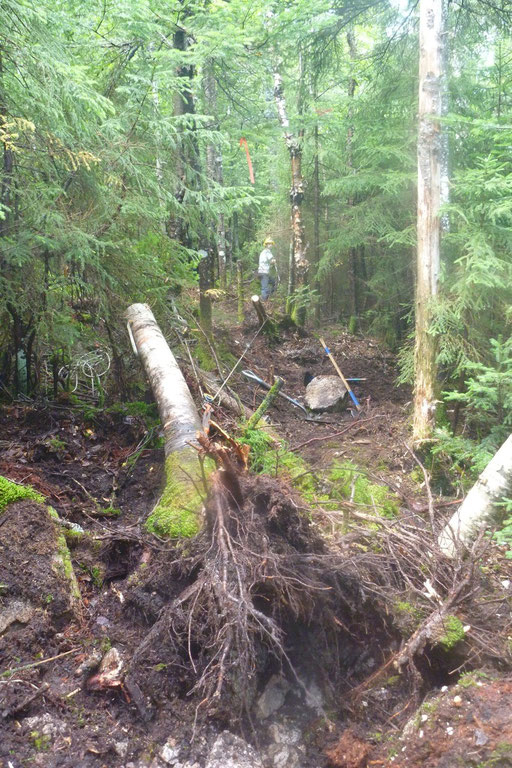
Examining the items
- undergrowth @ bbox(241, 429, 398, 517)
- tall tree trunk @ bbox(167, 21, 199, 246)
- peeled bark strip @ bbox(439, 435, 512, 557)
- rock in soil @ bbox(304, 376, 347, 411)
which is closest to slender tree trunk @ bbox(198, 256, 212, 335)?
tall tree trunk @ bbox(167, 21, 199, 246)

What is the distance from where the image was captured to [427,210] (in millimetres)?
7371

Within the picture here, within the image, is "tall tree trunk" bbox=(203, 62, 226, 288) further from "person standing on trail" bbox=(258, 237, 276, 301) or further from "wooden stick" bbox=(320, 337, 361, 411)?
"wooden stick" bbox=(320, 337, 361, 411)

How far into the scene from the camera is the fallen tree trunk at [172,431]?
153 inches

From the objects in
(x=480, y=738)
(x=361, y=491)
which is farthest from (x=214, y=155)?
(x=480, y=738)

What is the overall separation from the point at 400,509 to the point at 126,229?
16.3 feet

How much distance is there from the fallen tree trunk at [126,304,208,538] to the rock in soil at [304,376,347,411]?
12.1ft

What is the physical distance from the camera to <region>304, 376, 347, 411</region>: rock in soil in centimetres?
946

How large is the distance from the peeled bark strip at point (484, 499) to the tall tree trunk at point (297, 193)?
9017 millimetres

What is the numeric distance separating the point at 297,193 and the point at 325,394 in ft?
19.3

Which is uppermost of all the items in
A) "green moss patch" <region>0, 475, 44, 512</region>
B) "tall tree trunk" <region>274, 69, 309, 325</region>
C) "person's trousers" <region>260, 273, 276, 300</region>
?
"tall tree trunk" <region>274, 69, 309, 325</region>

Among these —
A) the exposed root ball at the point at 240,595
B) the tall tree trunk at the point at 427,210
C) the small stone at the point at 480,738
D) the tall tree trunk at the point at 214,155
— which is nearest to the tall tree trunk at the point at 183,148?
the tall tree trunk at the point at 214,155

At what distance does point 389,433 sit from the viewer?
830 cm

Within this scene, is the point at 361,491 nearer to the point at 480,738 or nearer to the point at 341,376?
the point at 480,738

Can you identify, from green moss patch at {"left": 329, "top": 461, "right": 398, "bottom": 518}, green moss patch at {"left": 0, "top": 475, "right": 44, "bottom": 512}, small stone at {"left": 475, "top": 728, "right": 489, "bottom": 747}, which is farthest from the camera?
green moss patch at {"left": 329, "top": 461, "right": 398, "bottom": 518}
